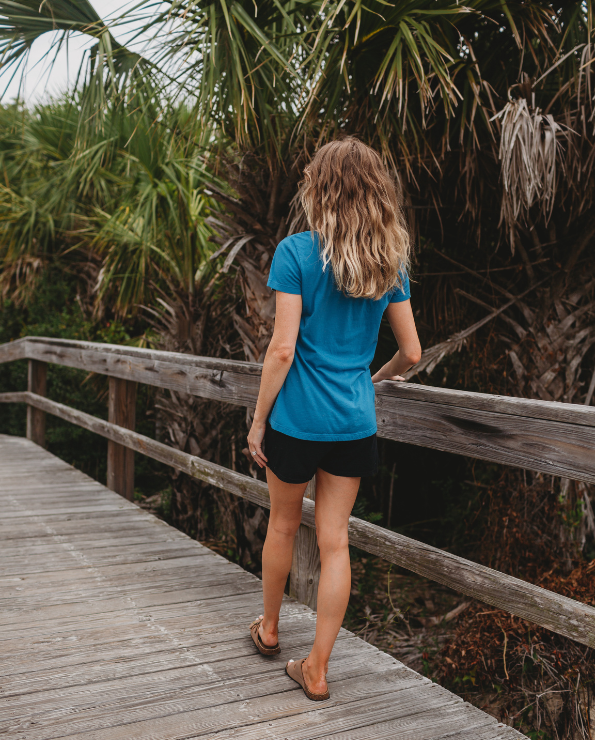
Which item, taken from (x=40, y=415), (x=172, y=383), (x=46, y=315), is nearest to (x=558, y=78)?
(x=172, y=383)

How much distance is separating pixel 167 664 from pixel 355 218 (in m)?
1.61

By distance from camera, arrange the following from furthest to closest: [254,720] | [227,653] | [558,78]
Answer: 1. [558,78]
2. [227,653]
3. [254,720]

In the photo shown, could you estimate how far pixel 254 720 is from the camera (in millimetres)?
1995

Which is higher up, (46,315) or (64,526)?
(46,315)

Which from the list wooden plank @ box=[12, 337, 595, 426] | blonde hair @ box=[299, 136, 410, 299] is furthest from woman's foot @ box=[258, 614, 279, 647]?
blonde hair @ box=[299, 136, 410, 299]

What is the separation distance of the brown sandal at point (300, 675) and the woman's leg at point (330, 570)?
0.02m

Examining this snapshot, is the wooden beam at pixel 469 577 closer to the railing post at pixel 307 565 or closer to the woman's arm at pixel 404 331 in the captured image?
the railing post at pixel 307 565

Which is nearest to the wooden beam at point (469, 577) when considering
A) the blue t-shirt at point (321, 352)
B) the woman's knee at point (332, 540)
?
the woman's knee at point (332, 540)

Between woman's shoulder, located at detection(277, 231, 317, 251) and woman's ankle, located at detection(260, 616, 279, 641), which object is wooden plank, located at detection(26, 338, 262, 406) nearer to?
woman's ankle, located at detection(260, 616, 279, 641)

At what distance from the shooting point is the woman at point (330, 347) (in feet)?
6.37

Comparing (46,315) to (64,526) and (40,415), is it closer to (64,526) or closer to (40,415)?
(40,415)

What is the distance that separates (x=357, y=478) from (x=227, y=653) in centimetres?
85

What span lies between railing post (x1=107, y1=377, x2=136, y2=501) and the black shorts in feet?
9.36

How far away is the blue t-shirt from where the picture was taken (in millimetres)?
1951
